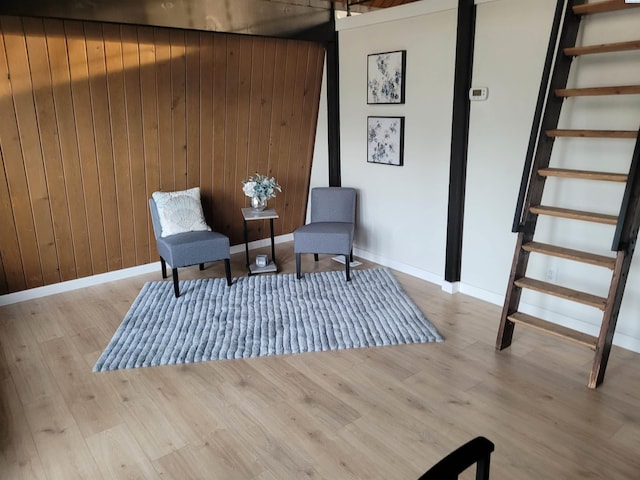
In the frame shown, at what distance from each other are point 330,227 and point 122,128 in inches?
77.8

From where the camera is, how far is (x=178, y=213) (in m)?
4.18

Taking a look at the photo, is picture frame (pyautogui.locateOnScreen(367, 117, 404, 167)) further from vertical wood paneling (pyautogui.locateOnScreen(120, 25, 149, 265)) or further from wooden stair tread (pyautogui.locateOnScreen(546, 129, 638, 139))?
vertical wood paneling (pyautogui.locateOnScreen(120, 25, 149, 265))

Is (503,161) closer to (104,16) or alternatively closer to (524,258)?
(524,258)

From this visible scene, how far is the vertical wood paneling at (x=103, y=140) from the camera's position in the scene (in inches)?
144

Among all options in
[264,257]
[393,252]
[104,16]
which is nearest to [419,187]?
[393,252]

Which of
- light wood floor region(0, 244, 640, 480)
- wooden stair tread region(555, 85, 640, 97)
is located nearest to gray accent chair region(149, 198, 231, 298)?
light wood floor region(0, 244, 640, 480)

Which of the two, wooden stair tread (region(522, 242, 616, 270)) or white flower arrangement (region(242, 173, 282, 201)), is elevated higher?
white flower arrangement (region(242, 173, 282, 201))

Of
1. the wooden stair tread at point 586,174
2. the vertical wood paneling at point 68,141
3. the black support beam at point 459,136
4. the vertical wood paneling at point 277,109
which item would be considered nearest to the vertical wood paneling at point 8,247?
the vertical wood paneling at point 68,141

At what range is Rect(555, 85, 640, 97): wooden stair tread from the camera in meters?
2.50

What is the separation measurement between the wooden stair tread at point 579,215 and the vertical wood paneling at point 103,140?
331 cm

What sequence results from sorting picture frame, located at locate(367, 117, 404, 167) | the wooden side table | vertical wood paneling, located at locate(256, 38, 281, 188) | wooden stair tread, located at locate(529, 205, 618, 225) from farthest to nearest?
vertical wood paneling, located at locate(256, 38, 281, 188) → the wooden side table → picture frame, located at locate(367, 117, 404, 167) → wooden stair tread, located at locate(529, 205, 618, 225)

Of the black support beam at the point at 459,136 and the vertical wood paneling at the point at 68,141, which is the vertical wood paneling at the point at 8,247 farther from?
the black support beam at the point at 459,136

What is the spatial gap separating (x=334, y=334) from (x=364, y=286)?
3.08ft

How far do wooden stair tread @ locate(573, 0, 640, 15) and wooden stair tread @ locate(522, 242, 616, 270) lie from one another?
1353mm
